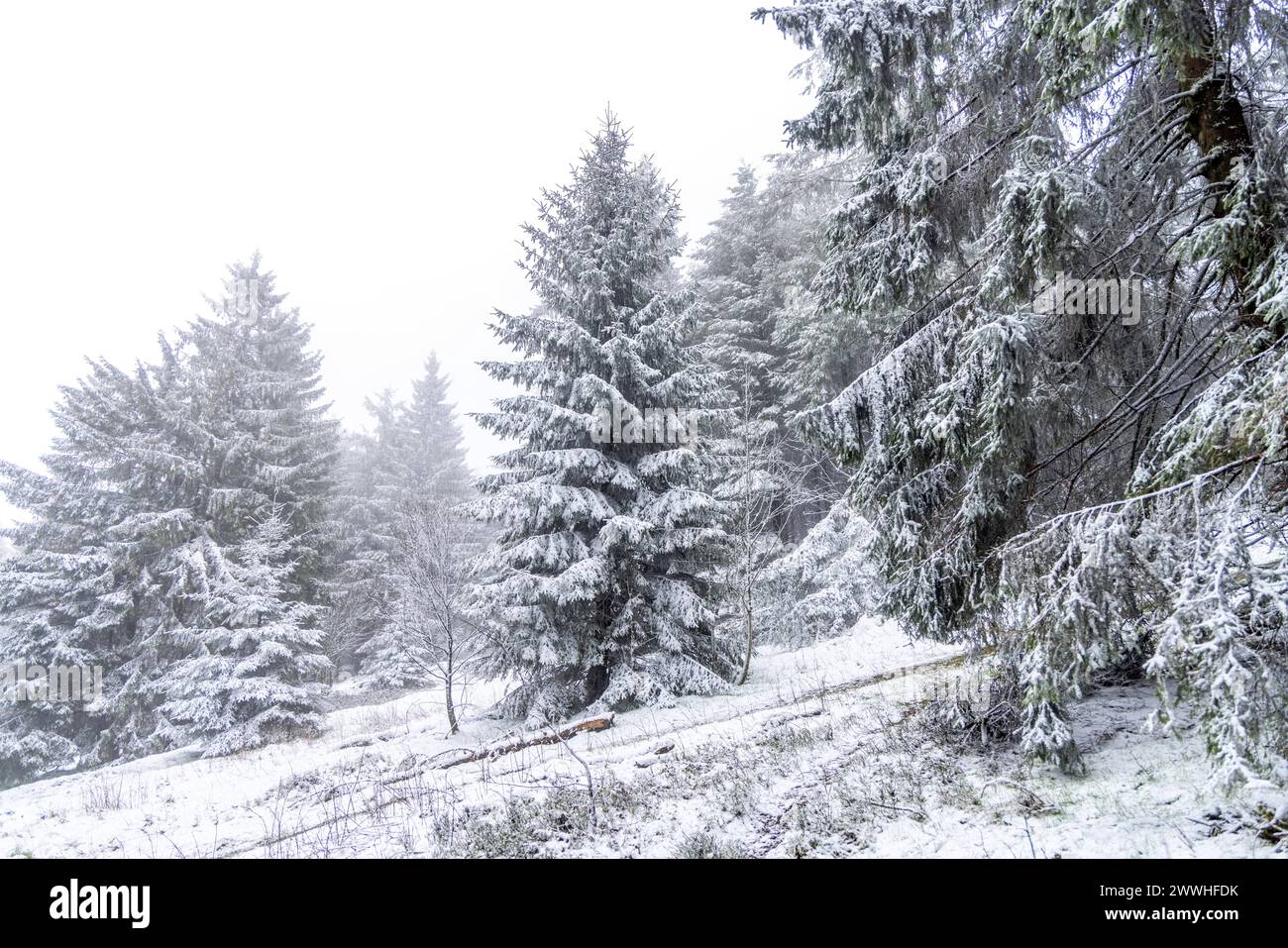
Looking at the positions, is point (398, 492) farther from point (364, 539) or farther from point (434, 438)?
point (434, 438)

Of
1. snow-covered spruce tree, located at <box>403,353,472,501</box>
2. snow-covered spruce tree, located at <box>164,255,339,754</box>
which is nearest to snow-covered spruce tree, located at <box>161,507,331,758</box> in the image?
snow-covered spruce tree, located at <box>164,255,339,754</box>

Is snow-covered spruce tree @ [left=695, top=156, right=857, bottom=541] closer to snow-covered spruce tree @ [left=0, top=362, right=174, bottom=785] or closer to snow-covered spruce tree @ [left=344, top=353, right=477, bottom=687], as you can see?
snow-covered spruce tree @ [left=344, top=353, right=477, bottom=687]

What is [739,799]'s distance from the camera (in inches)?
209

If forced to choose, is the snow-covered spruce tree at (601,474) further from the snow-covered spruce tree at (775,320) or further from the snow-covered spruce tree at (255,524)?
the snow-covered spruce tree at (255,524)

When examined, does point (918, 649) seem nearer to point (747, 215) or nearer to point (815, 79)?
point (815, 79)

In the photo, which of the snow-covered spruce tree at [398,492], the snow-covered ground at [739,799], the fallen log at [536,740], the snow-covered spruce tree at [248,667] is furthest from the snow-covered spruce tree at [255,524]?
the fallen log at [536,740]

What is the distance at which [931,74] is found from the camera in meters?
6.14

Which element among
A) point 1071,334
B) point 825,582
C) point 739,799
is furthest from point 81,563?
point 1071,334

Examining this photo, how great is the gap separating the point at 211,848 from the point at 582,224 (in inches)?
479

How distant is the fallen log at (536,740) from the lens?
30.7 ft

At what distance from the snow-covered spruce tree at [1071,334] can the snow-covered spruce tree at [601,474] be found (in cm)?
607

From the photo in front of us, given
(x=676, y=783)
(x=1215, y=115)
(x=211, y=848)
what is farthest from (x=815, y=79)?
(x=211, y=848)

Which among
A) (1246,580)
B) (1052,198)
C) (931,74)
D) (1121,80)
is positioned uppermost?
(931,74)

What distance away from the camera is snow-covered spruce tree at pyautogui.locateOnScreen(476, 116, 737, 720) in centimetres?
1180
